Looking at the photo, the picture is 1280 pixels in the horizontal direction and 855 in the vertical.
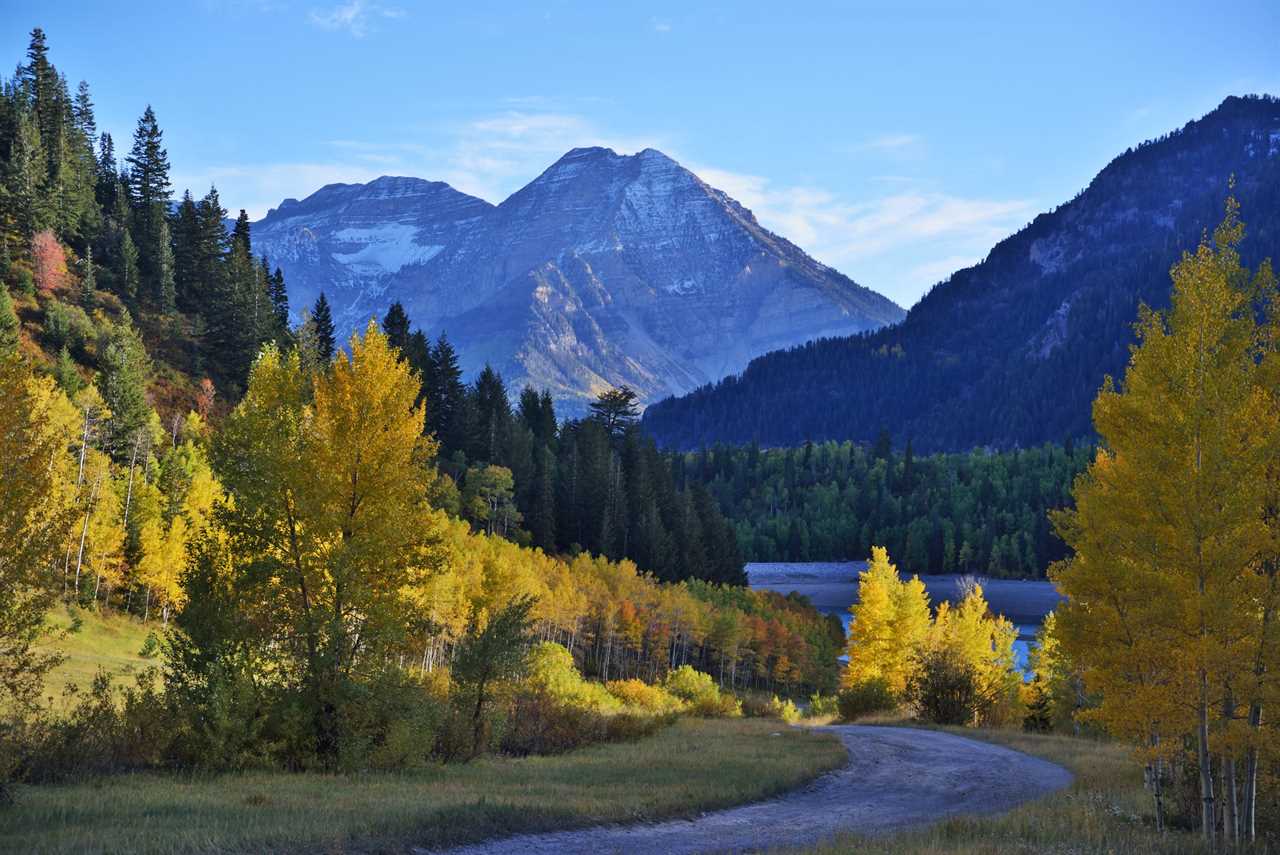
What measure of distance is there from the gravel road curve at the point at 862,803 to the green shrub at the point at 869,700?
20.5 m

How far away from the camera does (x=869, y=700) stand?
193ft

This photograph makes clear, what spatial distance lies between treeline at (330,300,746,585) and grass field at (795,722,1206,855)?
255 ft

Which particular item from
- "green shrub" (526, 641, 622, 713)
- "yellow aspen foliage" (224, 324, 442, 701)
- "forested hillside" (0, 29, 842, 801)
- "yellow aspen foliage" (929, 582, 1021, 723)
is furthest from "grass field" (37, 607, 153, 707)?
"yellow aspen foliage" (929, 582, 1021, 723)

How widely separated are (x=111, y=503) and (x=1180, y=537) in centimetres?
6416

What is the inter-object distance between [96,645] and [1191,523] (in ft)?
180

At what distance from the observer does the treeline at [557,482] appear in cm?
11000

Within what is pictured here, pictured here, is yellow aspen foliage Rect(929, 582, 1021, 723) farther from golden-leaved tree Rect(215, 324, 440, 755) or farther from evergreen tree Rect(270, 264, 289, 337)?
evergreen tree Rect(270, 264, 289, 337)

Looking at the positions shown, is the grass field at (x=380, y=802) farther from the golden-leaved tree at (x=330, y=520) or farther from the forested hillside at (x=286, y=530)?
the golden-leaved tree at (x=330, y=520)

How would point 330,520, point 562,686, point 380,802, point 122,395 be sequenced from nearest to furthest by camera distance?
point 380,802, point 330,520, point 562,686, point 122,395

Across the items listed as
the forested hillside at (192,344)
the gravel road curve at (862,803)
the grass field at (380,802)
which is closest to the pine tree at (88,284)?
the forested hillside at (192,344)

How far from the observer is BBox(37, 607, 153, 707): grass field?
42081 millimetres

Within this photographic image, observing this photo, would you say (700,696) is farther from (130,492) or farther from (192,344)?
(192,344)

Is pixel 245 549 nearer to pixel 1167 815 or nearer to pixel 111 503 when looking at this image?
pixel 1167 815

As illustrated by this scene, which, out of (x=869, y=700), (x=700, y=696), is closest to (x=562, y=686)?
(x=869, y=700)
